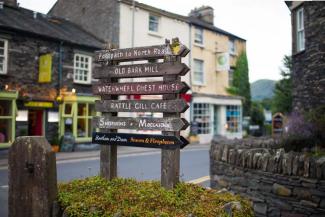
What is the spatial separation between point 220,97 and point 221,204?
2463 cm

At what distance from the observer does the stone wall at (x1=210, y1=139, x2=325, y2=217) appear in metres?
5.41

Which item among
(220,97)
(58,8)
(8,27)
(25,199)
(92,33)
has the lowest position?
(25,199)

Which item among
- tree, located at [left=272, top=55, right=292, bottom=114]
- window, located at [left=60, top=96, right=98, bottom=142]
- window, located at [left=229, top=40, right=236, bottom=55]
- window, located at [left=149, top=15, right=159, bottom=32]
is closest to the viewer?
window, located at [left=60, top=96, right=98, bottom=142]

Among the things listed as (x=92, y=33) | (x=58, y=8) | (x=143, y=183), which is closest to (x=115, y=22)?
(x=92, y=33)

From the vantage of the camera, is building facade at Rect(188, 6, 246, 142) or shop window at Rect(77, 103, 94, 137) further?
building facade at Rect(188, 6, 246, 142)

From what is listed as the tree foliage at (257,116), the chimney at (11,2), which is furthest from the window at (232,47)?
the chimney at (11,2)

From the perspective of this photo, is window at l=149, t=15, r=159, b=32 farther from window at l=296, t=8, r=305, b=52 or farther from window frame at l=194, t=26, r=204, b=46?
Answer: window at l=296, t=8, r=305, b=52

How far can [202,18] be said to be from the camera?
31.4 meters

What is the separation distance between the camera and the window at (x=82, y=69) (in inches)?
771

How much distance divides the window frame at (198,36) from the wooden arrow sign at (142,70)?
2205cm

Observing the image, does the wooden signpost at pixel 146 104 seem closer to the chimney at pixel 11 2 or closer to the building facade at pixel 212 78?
the chimney at pixel 11 2

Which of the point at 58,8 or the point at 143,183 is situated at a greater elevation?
the point at 58,8

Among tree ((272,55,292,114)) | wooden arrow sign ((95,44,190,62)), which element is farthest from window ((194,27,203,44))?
wooden arrow sign ((95,44,190,62))

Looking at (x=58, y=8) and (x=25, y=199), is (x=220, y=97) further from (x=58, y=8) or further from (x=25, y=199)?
(x=25, y=199)
